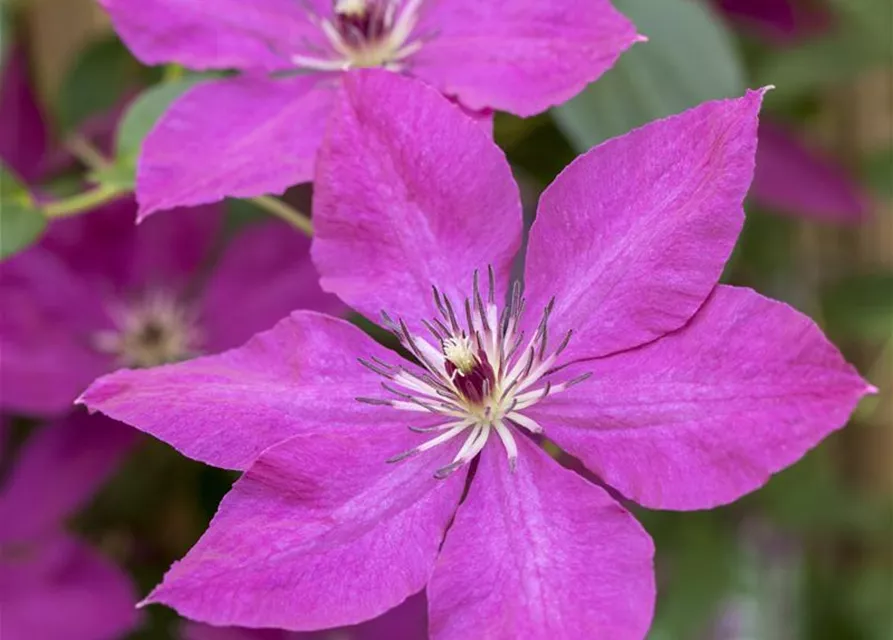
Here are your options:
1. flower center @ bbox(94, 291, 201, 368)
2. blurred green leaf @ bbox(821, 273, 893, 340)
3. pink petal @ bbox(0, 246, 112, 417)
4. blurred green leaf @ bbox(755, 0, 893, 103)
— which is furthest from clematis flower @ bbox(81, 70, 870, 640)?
blurred green leaf @ bbox(821, 273, 893, 340)

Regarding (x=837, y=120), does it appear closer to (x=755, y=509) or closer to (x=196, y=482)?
(x=755, y=509)

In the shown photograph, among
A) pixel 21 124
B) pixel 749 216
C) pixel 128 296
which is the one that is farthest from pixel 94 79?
pixel 749 216

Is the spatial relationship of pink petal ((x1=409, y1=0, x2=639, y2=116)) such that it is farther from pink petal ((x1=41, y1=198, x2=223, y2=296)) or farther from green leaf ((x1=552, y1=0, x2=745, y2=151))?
pink petal ((x1=41, y1=198, x2=223, y2=296))

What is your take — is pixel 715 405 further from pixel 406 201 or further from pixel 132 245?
pixel 132 245

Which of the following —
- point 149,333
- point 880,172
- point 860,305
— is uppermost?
point 149,333

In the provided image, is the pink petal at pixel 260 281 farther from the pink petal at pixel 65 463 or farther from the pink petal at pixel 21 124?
the pink petal at pixel 21 124
